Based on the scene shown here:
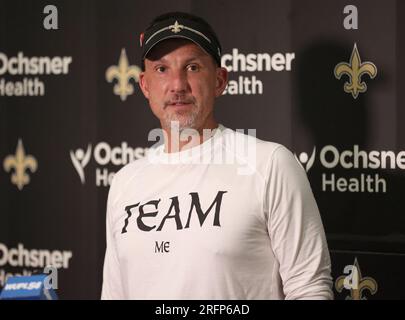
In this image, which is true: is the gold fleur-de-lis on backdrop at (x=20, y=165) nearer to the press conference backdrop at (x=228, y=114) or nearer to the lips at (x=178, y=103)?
the press conference backdrop at (x=228, y=114)

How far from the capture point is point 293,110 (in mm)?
2398

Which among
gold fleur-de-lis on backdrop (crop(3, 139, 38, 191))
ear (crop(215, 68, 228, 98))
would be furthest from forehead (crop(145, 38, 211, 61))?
gold fleur-de-lis on backdrop (crop(3, 139, 38, 191))

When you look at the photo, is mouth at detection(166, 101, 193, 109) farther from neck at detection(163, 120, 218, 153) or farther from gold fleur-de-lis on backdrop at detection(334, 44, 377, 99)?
gold fleur-de-lis on backdrop at detection(334, 44, 377, 99)

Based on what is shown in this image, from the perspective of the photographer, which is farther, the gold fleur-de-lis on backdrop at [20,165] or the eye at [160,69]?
the gold fleur-de-lis on backdrop at [20,165]

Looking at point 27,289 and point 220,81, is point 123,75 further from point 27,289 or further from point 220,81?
point 27,289

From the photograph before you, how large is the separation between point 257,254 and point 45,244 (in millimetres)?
1308

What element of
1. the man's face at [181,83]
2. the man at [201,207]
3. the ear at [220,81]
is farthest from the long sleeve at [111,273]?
the ear at [220,81]

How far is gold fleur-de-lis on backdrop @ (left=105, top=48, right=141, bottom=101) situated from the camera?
2.65m

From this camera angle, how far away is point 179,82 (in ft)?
6.35

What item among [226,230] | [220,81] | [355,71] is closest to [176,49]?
[220,81]

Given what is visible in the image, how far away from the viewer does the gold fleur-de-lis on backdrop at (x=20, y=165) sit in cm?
286

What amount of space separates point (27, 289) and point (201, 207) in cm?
53
